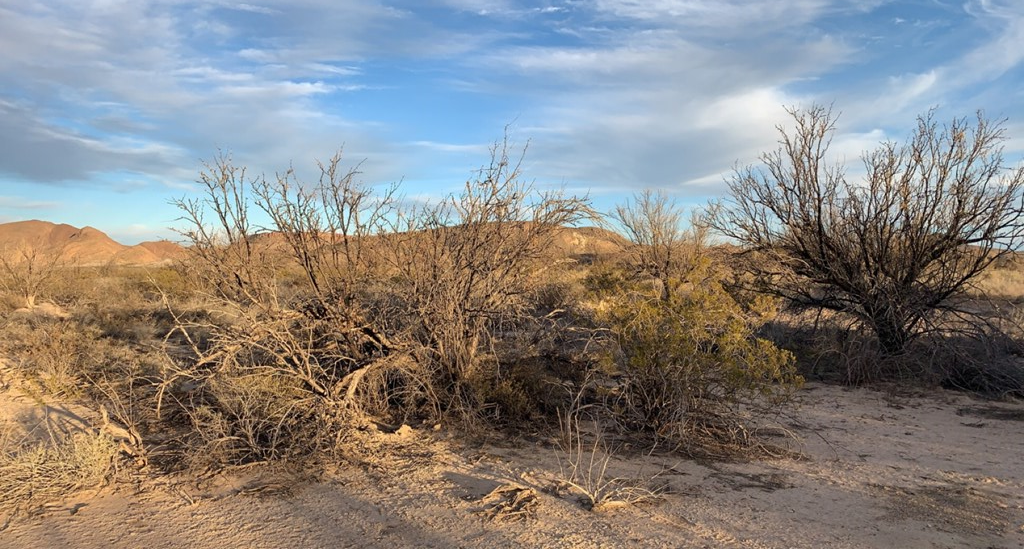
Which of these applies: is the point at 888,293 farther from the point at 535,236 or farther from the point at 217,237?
the point at 217,237

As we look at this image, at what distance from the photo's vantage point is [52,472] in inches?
203

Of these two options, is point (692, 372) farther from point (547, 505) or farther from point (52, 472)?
point (52, 472)

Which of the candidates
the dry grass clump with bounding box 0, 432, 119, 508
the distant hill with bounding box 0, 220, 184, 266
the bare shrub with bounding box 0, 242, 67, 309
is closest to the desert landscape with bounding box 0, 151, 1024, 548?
the dry grass clump with bounding box 0, 432, 119, 508

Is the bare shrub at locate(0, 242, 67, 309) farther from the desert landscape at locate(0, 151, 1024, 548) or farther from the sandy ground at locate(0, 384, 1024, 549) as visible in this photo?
the sandy ground at locate(0, 384, 1024, 549)

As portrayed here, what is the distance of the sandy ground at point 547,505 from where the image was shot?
4.25m

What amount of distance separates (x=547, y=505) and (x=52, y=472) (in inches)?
161

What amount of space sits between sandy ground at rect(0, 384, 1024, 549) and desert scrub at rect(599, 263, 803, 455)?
1.67 ft

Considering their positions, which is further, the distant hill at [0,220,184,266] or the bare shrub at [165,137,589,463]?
the distant hill at [0,220,184,266]

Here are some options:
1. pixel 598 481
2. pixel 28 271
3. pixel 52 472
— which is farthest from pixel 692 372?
pixel 28 271

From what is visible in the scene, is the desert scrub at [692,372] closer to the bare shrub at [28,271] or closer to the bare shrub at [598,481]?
the bare shrub at [598,481]

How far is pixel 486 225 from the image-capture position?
731 centimetres

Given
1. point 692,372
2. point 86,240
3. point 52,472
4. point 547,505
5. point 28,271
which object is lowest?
point 547,505

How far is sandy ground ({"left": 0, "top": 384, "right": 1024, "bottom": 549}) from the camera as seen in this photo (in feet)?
13.9

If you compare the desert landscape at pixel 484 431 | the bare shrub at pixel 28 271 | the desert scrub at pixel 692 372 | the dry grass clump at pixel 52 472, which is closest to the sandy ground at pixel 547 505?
the desert landscape at pixel 484 431
